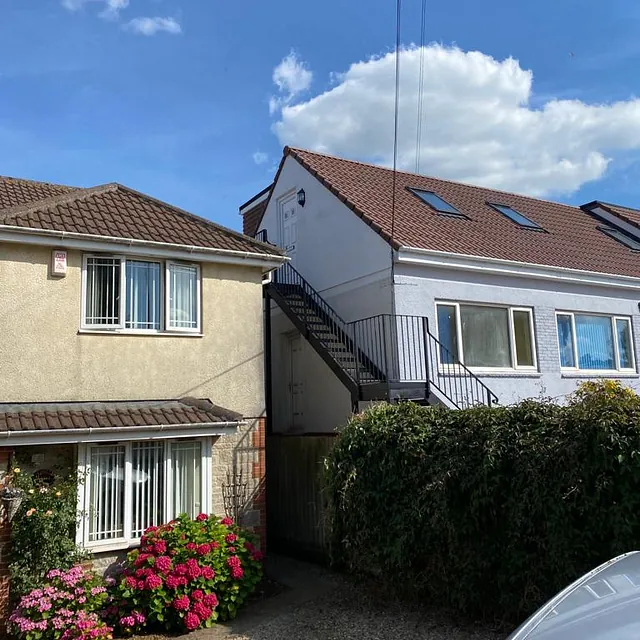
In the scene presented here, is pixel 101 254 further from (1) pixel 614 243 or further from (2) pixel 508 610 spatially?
(1) pixel 614 243

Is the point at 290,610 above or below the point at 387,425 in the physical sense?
below

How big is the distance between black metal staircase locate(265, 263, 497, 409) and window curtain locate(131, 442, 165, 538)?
3.78 m

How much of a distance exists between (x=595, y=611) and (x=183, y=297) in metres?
8.01

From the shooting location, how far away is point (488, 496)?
6895mm

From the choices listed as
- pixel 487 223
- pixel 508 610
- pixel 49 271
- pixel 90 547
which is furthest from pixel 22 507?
pixel 487 223

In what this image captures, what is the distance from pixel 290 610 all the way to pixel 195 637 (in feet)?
4.47

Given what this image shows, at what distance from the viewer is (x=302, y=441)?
1153 centimetres

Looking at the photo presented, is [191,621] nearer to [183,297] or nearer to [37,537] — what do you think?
[37,537]

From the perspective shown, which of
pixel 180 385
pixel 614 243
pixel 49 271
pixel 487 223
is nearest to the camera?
pixel 49 271

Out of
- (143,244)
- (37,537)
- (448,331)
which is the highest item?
(143,244)

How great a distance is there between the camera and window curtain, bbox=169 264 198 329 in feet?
32.7

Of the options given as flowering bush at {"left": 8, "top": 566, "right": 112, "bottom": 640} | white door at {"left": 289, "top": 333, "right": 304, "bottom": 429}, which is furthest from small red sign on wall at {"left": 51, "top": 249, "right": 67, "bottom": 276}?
white door at {"left": 289, "top": 333, "right": 304, "bottom": 429}

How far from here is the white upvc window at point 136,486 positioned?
337 inches

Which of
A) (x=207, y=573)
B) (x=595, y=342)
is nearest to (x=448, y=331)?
(x=595, y=342)
